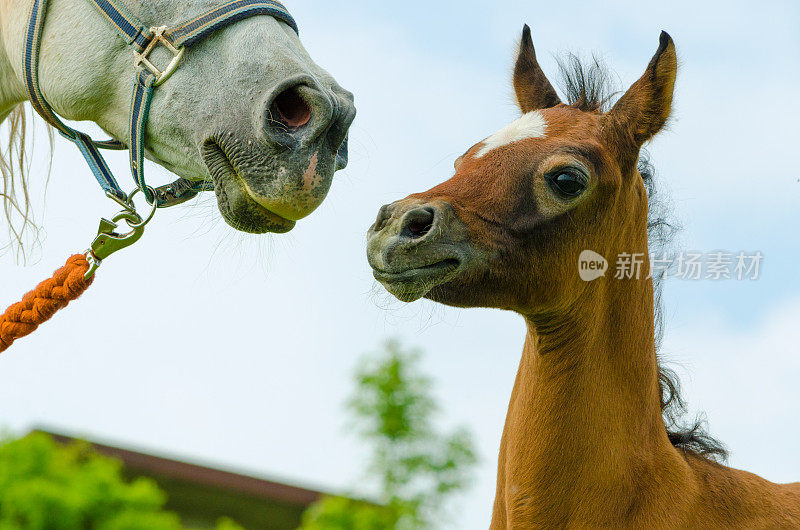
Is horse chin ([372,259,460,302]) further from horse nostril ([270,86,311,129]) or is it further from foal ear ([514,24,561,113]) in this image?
foal ear ([514,24,561,113])

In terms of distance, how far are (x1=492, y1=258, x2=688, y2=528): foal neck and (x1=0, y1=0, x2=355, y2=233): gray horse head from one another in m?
1.28

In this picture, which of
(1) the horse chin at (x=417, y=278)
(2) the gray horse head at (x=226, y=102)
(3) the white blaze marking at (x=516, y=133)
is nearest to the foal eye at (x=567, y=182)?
(3) the white blaze marking at (x=516, y=133)

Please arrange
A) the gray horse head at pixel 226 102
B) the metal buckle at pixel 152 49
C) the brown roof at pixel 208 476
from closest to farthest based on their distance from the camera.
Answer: the gray horse head at pixel 226 102 < the metal buckle at pixel 152 49 < the brown roof at pixel 208 476

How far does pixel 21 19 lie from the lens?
8.96ft

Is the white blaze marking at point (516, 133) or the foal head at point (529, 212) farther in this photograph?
the white blaze marking at point (516, 133)

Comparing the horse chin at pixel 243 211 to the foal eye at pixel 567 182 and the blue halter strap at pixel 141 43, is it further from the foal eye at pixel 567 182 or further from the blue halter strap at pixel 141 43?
the foal eye at pixel 567 182

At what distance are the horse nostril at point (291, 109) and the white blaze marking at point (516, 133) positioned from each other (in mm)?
997

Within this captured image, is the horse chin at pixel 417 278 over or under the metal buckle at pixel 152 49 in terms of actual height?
under

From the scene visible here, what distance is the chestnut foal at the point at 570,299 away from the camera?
3.02 m

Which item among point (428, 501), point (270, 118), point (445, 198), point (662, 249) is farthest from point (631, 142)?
point (428, 501)

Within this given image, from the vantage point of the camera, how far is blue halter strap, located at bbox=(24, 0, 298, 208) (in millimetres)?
2602

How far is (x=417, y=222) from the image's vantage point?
2957 millimetres

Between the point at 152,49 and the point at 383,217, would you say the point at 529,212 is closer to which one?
the point at 383,217

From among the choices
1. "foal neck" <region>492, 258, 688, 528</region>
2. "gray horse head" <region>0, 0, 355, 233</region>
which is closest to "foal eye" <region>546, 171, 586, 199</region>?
"foal neck" <region>492, 258, 688, 528</region>
